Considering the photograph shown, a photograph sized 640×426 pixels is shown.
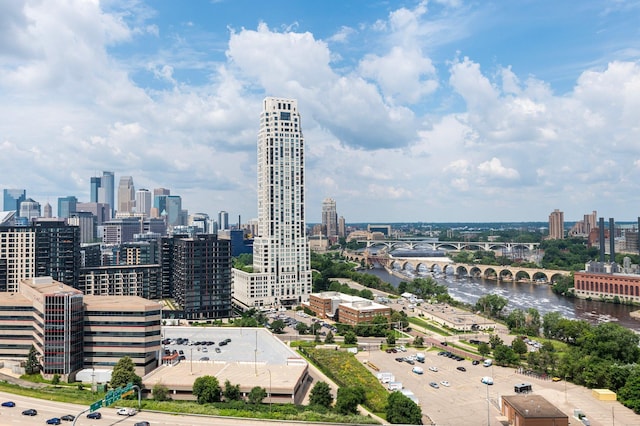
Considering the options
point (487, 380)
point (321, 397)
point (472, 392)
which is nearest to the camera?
point (321, 397)

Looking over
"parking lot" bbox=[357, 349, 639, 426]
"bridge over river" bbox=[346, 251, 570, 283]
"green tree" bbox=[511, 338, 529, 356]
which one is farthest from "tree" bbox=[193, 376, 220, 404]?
"bridge over river" bbox=[346, 251, 570, 283]

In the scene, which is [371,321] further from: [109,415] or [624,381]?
[109,415]

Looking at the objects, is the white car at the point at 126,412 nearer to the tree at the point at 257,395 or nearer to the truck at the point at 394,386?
the tree at the point at 257,395

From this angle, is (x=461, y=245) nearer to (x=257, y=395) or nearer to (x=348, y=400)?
(x=348, y=400)

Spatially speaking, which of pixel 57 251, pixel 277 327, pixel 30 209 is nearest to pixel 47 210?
pixel 30 209

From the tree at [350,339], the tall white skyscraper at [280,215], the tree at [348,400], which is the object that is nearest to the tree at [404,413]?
the tree at [348,400]

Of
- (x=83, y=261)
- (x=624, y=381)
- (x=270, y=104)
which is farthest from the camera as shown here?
(x=83, y=261)

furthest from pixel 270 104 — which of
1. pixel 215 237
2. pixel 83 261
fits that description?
pixel 83 261
